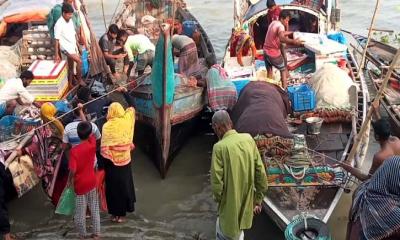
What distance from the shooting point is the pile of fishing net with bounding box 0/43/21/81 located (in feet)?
28.7

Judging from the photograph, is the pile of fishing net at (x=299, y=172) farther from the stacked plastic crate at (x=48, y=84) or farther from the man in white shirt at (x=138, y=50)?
the stacked plastic crate at (x=48, y=84)

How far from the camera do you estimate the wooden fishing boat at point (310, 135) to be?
19.1ft

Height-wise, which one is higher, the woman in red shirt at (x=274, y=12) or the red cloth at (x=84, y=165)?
the woman in red shirt at (x=274, y=12)

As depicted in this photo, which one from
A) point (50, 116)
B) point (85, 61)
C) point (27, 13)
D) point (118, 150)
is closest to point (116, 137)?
point (118, 150)

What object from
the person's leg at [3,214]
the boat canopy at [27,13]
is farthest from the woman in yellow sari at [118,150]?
the boat canopy at [27,13]

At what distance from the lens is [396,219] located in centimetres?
404

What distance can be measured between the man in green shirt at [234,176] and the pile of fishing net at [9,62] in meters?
5.28

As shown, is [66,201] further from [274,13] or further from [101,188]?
[274,13]

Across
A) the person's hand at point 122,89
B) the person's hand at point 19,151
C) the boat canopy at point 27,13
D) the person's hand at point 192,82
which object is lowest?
the person's hand at point 19,151

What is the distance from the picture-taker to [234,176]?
4602mm

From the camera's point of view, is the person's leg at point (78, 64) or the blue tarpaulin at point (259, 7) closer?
the person's leg at point (78, 64)

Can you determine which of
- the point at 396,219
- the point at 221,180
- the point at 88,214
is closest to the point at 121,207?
the point at 88,214

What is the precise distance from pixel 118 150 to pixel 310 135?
2.63 meters

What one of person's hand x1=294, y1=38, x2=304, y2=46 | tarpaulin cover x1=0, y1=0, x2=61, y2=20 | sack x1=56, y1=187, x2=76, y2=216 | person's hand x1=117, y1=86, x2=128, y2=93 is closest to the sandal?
sack x1=56, y1=187, x2=76, y2=216
